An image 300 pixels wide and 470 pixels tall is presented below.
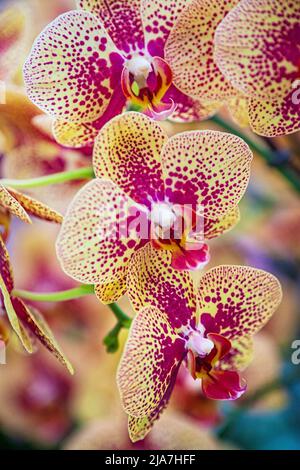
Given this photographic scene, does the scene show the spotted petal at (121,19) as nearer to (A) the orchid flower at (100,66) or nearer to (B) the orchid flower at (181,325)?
(A) the orchid flower at (100,66)

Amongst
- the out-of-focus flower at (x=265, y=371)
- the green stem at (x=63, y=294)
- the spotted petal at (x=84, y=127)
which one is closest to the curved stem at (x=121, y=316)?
the green stem at (x=63, y=294)

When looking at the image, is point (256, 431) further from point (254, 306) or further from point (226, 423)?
point (254, 306)

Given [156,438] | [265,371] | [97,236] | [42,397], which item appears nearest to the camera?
[97,236]

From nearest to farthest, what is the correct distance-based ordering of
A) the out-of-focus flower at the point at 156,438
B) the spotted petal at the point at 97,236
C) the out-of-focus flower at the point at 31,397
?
the spotted petal at the point at 97,236 < the out-of-focus flower at the point at 156,438 < the out-of-focus flower at the point at 31,397

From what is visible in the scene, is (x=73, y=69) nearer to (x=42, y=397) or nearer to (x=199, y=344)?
(x=199, y=344)

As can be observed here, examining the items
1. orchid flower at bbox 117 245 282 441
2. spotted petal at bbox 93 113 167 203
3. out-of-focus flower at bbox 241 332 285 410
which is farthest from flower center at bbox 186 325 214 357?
out-of-focus flower at bbox 241 332 285 410

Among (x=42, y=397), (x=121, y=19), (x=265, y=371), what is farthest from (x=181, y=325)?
(x=42, y=397)
